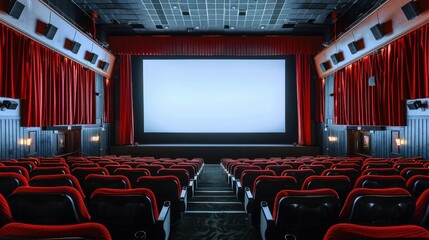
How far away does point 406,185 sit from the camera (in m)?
3.96

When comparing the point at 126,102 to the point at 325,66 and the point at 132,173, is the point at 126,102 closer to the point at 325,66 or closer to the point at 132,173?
the point at 325,66

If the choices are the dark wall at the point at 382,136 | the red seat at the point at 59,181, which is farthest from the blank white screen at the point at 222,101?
the red seat at the point at 59,181

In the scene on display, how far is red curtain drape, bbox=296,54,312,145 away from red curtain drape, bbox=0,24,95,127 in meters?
9.07

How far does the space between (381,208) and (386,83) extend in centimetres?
888

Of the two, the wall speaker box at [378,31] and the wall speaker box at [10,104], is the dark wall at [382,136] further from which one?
the wall speaker box at [10,104]

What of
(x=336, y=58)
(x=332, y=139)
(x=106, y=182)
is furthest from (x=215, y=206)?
(x=332, y=139)

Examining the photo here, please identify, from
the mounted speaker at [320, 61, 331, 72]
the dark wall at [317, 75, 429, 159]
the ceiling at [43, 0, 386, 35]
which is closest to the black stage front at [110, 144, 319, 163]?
the dark wall at [317, 75, 429, 159]

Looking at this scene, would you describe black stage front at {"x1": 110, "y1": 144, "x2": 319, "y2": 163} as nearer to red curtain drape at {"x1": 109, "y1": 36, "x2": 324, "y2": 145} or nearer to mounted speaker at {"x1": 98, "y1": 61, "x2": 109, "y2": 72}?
red curtain drape at {"x1": 109, "y1": 36, "x2": 324, "y2": 145}

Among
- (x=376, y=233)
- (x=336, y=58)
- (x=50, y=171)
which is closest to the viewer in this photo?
(x=376, y=233)

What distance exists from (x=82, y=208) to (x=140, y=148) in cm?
1314

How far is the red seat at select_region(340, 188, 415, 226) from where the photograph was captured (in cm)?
254

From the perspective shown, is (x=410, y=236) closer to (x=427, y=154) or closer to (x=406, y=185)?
(x=406, y=185)

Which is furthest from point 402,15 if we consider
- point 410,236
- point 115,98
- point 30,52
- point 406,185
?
point 115,98

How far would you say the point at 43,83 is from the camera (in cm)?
1086
